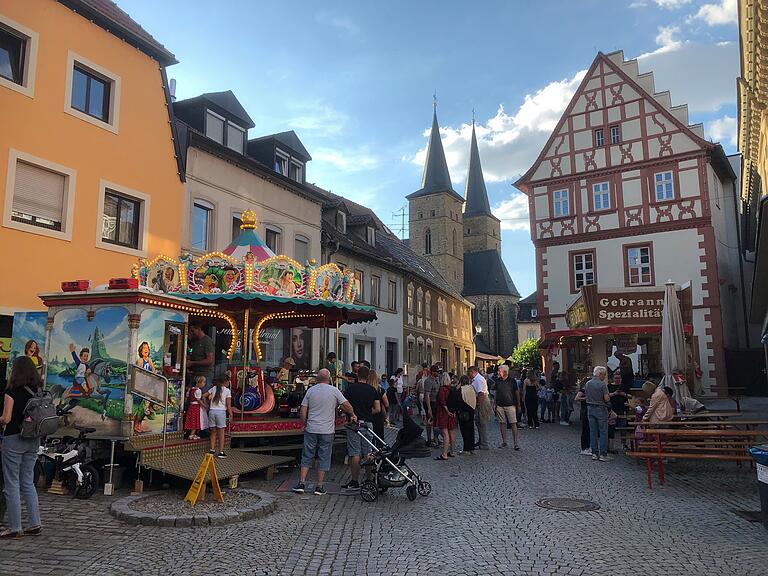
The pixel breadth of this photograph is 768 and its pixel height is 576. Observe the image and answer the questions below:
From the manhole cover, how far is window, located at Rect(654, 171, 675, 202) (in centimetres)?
2021

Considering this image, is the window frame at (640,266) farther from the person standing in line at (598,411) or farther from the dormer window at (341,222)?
the person standing in line at (598,411)

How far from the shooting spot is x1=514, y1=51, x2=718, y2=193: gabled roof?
83.6 ft

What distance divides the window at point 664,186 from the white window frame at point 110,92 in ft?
66.9

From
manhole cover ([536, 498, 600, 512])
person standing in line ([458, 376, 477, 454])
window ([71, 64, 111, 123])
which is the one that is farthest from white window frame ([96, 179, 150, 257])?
manhole cover ([536, 498, 600, 512])

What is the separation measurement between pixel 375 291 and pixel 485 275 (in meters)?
48.6

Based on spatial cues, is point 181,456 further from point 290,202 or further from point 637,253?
point 637,253

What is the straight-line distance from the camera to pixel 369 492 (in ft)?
28.6

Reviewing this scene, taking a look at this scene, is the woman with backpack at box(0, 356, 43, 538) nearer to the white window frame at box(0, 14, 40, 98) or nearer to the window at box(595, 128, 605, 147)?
the white window frame at box(0, 14, 40, 98)

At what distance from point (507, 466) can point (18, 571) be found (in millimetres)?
8165

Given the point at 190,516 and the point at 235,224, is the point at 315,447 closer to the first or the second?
the point at 190,516

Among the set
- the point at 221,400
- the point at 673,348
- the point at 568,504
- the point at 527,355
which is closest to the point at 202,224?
the point at 221,400

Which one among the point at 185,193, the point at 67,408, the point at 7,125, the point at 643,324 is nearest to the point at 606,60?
the point at 643,324

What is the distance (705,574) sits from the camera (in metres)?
5.44

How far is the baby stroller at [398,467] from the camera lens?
8727 millimetres
